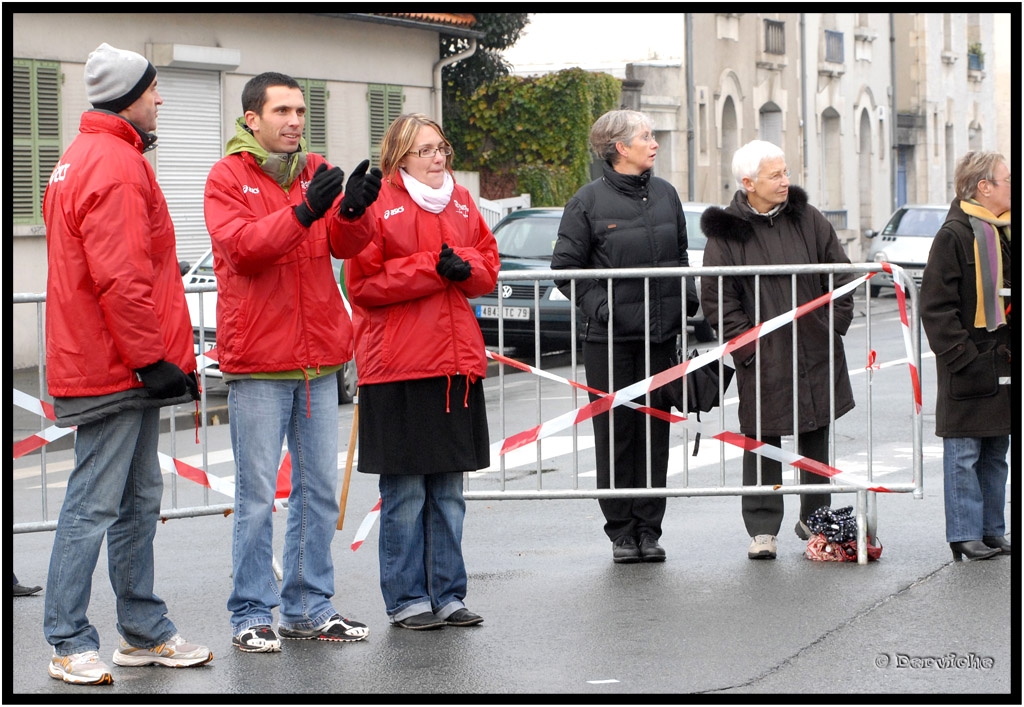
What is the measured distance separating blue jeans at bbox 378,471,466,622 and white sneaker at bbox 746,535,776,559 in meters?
1.68

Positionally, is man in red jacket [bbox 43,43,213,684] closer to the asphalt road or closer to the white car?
the asphalt road

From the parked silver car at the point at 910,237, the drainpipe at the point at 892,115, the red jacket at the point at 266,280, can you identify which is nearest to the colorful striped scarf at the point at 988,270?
the red jacket at the point at 266,280

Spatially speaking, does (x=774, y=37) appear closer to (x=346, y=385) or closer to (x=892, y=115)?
(x=892, y=115)

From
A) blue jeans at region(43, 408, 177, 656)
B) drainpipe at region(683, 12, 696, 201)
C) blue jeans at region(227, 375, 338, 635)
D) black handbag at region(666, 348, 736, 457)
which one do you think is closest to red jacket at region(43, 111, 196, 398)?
blue jeans at region(43, 408, 177, 656)

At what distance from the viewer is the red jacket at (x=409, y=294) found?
5.85 metres

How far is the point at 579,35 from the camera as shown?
114ft

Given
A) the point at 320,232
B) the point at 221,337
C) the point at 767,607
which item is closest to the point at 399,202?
the point at 320,232

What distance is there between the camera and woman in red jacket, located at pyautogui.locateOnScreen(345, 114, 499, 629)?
5.90 metres

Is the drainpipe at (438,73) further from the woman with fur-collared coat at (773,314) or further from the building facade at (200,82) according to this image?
the woman with fur-collared coat at (773,314)

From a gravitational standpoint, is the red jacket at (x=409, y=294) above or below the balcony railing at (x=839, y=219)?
below

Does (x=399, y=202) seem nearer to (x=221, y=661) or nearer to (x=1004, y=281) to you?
Answer: (x=221, y=661)

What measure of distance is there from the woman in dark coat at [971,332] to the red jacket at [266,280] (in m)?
2.82

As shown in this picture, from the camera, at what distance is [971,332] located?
7098mm

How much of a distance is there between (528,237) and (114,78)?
13021mm
